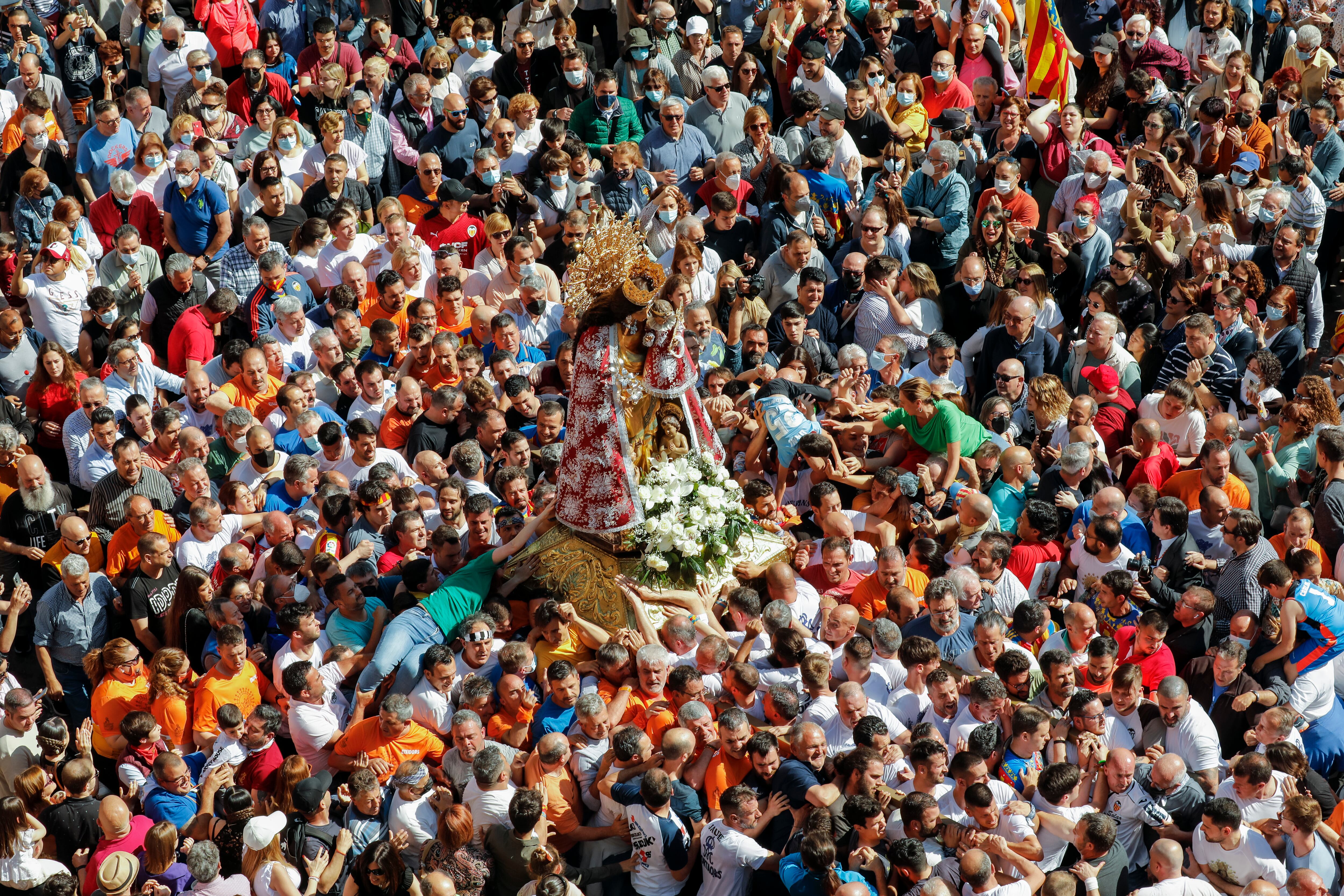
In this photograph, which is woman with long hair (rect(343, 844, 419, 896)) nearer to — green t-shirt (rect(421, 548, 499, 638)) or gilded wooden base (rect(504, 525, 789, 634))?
green t-shirt (rect(421, 548, 499, 638))

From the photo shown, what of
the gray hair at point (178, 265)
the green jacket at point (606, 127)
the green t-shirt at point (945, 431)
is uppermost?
the green jacket at point (606, 127)

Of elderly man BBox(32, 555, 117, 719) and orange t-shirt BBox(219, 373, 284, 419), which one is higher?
orange t-shirt BBox(219, 373, 284, 419)


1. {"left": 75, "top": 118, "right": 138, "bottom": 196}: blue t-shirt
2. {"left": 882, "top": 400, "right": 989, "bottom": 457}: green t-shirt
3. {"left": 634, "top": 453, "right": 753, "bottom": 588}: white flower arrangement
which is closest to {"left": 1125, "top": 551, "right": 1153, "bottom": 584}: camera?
{"left": 882, "top": 400, "right": 989, "bottom": 457}: green t-shirt

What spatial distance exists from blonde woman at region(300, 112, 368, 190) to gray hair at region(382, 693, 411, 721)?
641cm

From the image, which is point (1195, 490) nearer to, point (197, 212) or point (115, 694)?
point (115, 694)

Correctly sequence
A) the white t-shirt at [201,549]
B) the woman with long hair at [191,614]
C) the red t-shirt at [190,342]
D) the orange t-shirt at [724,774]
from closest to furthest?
the orange t-shirt at [724,774]
the woman with long hair at [191,614]
the white t-shirt at [201,549]
the red t-shirt at [190,342]

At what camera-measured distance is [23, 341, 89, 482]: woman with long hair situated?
48.8 ft

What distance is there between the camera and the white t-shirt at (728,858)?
10.6 metres

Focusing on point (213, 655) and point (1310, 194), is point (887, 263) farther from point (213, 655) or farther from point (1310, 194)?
point (213, 655)

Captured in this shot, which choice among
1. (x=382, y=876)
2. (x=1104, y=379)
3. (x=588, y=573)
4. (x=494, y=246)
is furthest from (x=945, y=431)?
(x=382, y=876)

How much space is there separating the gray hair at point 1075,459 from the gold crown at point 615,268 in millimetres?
3165

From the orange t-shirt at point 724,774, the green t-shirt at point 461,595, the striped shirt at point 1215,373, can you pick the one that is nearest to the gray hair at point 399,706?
the green t-shirt at point 461,595

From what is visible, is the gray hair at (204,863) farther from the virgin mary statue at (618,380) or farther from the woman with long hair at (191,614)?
the virgin mary statue at (618,380)

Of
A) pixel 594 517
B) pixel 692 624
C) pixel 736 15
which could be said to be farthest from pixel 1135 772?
pixel 736 15
